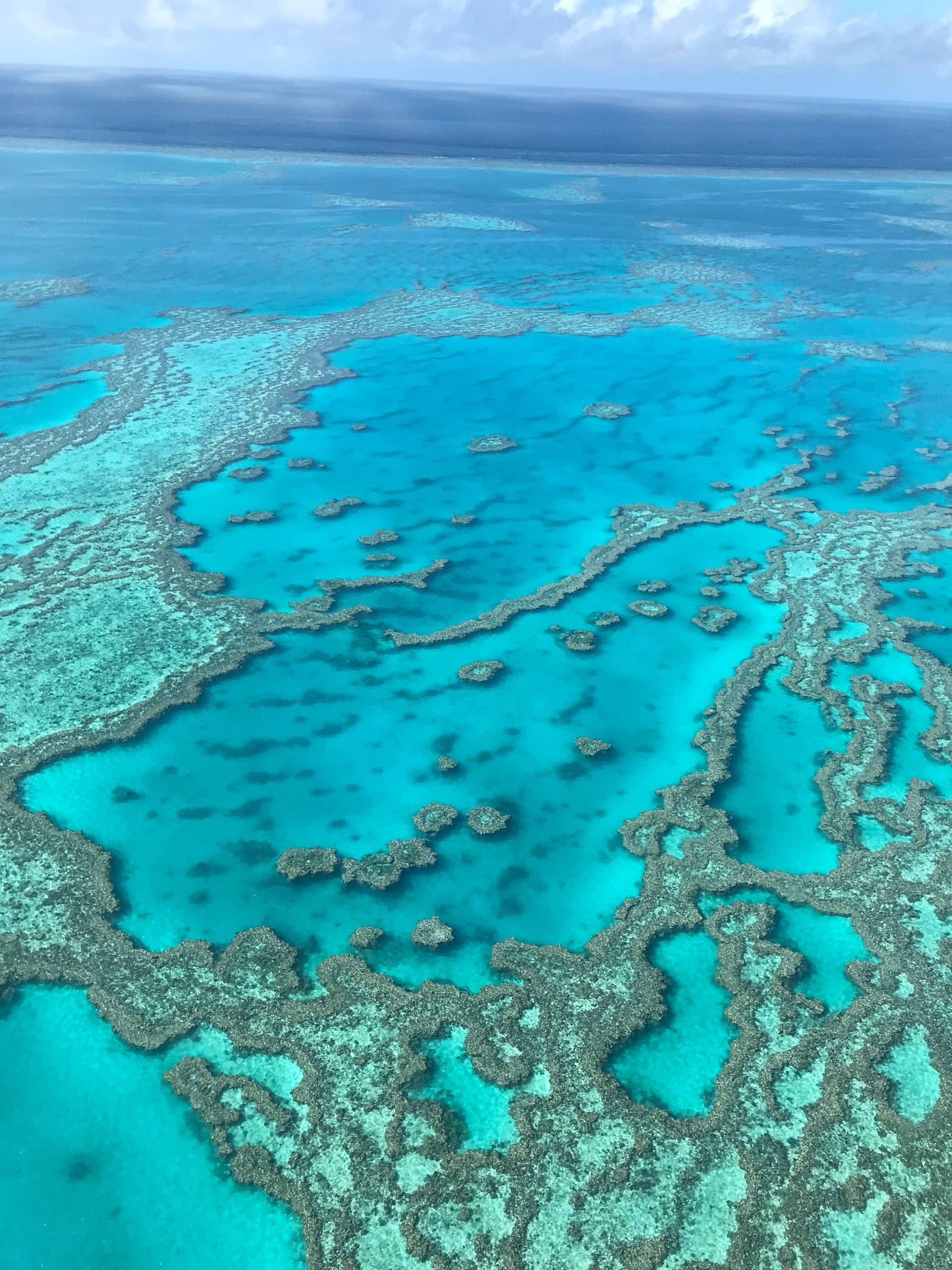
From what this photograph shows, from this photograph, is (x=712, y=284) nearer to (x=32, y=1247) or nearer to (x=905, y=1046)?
(x=905, y=1046)

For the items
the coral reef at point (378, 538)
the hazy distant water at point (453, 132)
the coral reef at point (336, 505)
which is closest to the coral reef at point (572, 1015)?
the coral reef at point (378, 538)

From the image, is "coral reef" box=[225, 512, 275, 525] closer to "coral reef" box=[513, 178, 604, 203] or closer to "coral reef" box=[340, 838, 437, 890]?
"coral reef" box=[340, 838, 437, 890]

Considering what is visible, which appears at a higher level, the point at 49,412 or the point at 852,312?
the point at 852,312

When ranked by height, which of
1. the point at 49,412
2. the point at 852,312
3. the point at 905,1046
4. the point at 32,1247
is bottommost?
the point at 32,1247

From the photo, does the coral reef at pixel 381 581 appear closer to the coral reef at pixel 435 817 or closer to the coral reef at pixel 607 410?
the coral reef at pixel 435 817

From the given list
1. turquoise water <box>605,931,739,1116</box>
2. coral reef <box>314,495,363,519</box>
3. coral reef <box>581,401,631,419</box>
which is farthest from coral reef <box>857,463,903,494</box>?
turquoise water <box>605,931,739,1116</box>

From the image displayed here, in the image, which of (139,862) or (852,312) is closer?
(139,862)

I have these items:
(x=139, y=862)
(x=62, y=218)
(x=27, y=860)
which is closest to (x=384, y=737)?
(x=139, y=862)
